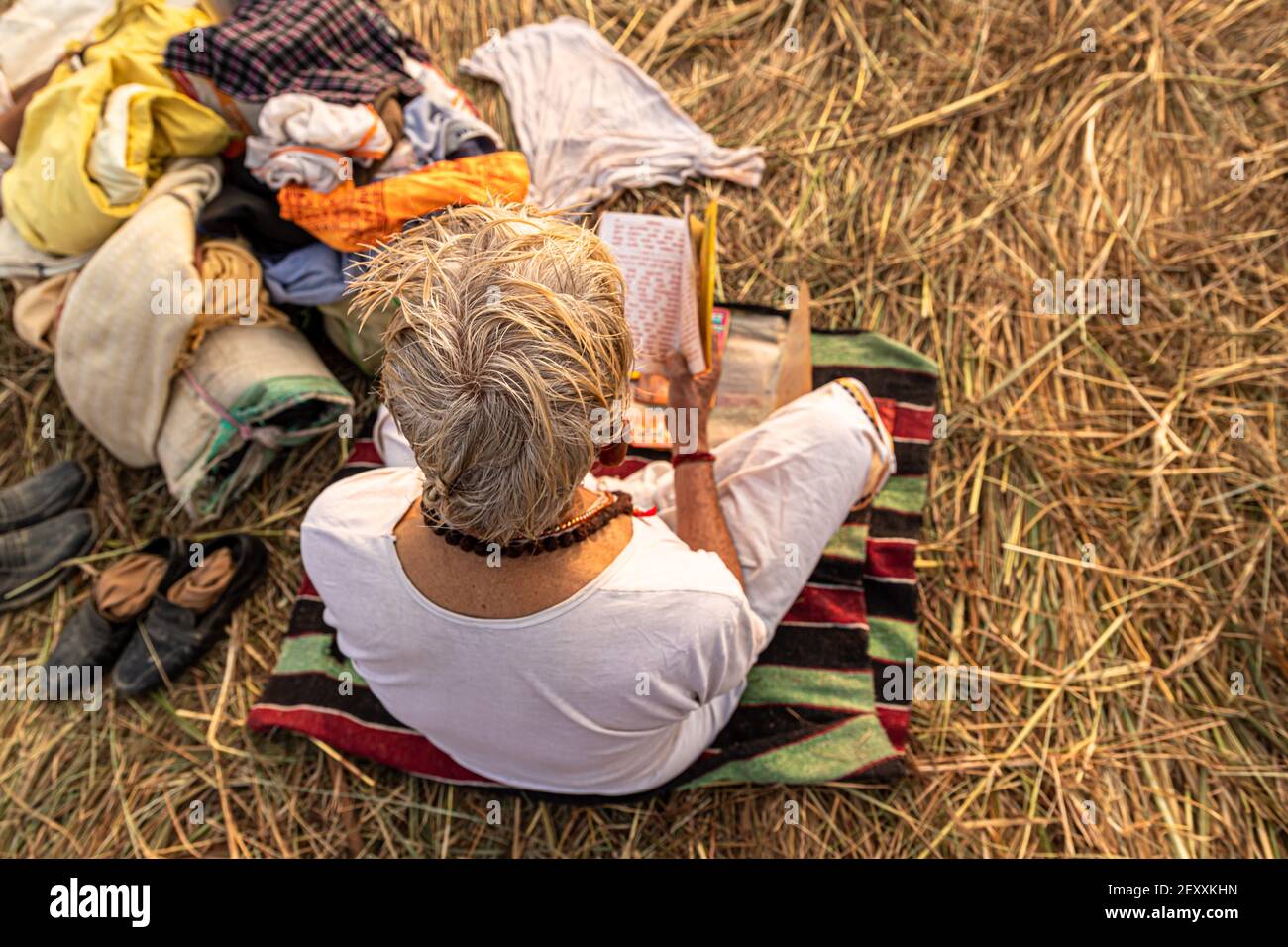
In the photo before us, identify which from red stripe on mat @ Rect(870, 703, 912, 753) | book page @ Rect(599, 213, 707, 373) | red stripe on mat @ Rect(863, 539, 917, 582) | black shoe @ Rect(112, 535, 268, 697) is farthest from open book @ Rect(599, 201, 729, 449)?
black shoe @ Rect(112, 535, 268, 697)

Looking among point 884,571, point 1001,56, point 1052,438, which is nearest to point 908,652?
point 884,571

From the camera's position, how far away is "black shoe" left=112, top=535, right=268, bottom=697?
2010mm

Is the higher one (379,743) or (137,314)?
(137,314)

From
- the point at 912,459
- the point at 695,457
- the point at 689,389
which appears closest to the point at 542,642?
the point at 695,457

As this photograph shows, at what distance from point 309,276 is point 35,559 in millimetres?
1084

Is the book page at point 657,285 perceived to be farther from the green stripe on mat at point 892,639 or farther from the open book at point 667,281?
the green stripe on mat at point 892,639

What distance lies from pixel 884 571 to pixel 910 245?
39.0 inches

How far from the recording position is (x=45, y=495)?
2172 mm

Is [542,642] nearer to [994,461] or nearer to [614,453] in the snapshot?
[614,453]

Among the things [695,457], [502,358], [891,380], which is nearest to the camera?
[502,358]

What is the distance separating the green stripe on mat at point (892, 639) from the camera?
1995 millimetres

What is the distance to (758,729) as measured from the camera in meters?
1.90

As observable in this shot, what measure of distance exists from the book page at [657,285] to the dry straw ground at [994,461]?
265 mm

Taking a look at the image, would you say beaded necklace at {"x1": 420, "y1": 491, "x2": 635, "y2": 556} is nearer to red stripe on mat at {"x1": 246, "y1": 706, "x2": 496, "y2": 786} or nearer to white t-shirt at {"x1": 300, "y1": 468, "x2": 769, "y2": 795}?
white t-shirt at {"x1": 300, "y1": 468, "x2": 769, "y2": 795}
